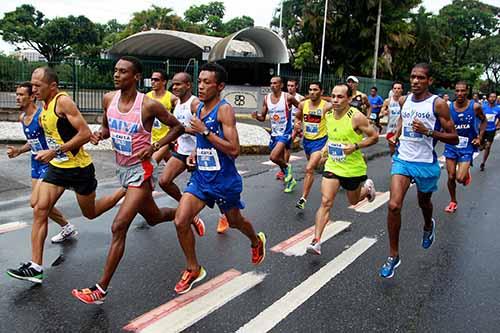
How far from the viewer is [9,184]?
26.2 feet

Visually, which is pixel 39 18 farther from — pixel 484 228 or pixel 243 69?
pixel 484 228

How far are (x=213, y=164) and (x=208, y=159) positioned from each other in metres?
0.06

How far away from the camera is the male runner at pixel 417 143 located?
4688 millimetres

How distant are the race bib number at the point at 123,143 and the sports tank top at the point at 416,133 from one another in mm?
2564

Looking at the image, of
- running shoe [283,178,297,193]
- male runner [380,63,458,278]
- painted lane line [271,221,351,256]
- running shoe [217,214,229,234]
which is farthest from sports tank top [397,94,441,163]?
running shoe [283,178,297,193]

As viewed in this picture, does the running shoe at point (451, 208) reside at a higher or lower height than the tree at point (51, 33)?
lower

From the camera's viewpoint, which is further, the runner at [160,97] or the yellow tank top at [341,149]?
the runner at [160,97]

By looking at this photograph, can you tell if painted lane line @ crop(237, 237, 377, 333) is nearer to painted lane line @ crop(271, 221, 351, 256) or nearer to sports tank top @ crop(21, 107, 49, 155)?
painted lane line @ crop(271, 221, 351, 256)

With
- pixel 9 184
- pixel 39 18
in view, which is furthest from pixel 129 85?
pixel 39 18

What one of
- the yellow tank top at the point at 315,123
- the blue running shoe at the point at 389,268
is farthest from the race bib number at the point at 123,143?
the yellow tank top at the point at 315,123

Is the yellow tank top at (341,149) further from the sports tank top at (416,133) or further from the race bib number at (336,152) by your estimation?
the sports tank top at (416,133)

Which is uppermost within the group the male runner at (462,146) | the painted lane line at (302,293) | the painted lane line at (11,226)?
the male runner at (462,146)

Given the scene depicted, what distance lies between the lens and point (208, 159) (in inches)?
165

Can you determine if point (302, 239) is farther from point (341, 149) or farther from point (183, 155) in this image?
point (183, 155)
